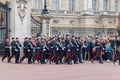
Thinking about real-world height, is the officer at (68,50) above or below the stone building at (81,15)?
below

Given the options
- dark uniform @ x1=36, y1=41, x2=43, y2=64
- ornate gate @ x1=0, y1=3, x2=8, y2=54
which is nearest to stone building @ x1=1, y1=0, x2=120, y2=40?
ornate gate @ x1=0, y1=3, x2=8, y2=54

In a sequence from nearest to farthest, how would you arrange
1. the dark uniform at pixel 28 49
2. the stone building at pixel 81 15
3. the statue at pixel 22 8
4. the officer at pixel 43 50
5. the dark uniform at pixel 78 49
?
the dark uniform at pixel 28 49 < the officer at pixel 43 50 < the dark uniform at pixel 78 49 < the statue at pixel 22 8 < the stone building at pixel 81 15

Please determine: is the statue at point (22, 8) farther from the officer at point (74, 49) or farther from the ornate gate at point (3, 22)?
the officer at point (74, 49)

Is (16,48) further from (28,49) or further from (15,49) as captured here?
(28,49)

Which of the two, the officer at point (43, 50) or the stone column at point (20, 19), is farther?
the stone column at point (20, 19)

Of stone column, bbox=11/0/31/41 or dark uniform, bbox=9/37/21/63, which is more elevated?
Result: stone column, bbox=11/0/31/41

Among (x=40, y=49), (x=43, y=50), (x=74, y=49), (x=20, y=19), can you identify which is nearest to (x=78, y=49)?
(x=74, y=49)

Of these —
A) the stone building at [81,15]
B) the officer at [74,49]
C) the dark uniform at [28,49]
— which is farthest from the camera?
the stone building at [81,15]

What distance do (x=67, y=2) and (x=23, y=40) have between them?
46.0m

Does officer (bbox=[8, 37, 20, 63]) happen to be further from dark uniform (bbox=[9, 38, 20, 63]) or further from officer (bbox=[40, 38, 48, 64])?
officer (bbox=[40, 38, 48, 64])

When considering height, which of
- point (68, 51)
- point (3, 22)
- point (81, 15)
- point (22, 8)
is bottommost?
point (68, 51)

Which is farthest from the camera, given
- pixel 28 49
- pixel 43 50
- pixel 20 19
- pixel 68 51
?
pixel 20 19

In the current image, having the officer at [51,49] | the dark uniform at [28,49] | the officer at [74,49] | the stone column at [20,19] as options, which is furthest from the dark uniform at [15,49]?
the officer at [74,49]

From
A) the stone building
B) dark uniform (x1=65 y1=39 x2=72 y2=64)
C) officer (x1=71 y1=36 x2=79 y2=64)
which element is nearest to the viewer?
dark uniform (x1=65 y1=39 x2=72 y2=64)
